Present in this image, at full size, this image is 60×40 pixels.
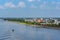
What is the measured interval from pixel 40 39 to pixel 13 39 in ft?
5.40

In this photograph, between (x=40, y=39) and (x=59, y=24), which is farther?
(x=59, y=24)

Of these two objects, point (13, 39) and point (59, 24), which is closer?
point (13, 39)

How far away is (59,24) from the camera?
79.7ft

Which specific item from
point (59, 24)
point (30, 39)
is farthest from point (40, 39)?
point (59, 24)

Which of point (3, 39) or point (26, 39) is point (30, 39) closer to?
point (26, 39)

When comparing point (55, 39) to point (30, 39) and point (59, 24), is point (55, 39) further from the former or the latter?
point (59, 24)

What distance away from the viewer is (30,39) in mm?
11430

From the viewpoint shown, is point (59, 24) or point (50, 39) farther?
point (59, 24)

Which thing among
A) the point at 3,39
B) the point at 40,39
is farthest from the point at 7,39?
the point at 40,39

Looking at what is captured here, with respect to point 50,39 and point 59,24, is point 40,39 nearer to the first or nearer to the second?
point 50,39

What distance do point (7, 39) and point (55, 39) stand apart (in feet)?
9.90

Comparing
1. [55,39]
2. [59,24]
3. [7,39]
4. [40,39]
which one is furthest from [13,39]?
[59,24]

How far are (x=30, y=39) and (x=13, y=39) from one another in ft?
3.40

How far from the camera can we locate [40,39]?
11484mm
